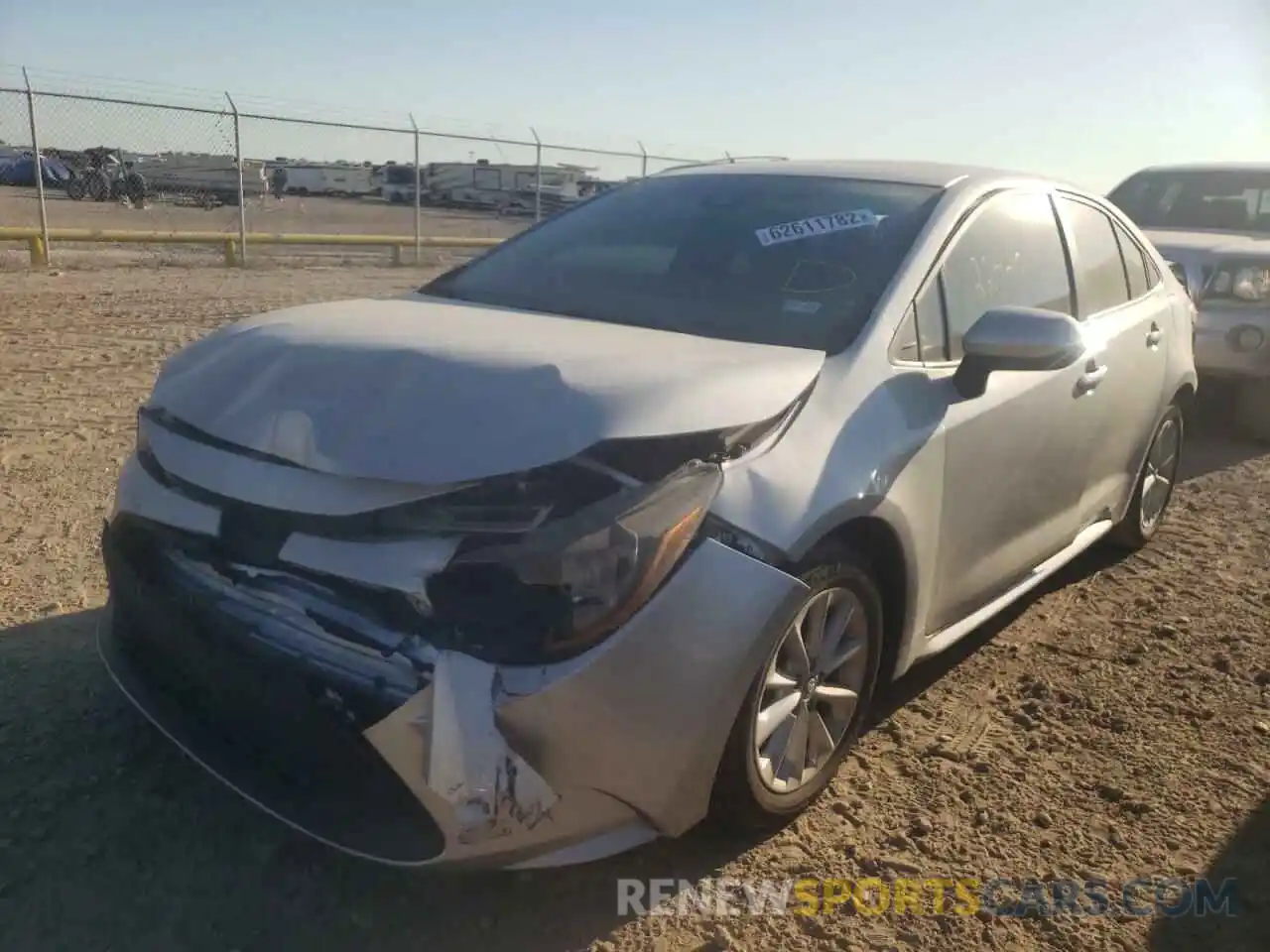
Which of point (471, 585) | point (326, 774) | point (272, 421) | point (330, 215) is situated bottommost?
point (330, 215)

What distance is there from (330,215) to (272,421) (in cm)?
2676

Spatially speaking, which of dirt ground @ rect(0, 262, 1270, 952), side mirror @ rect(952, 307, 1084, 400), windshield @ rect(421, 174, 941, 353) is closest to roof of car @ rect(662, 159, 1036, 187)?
windshield @ rect(421, 174, 941, 353)

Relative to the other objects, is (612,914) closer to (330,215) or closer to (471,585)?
(471,585)

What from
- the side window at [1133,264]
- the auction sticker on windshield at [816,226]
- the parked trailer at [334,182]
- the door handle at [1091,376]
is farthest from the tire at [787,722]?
the parked trailer at [334,182]

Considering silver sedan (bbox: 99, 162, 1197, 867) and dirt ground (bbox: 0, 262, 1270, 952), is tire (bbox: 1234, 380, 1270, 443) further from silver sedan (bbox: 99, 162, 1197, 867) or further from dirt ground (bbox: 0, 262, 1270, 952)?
silver sedan (bbox: 99, 162, 1197, 867)

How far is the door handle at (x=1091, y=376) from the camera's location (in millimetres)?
3689

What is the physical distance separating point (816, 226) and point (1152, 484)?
2426 millimetres

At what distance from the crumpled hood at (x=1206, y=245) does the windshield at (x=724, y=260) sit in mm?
4716

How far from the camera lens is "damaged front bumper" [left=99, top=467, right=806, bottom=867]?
6.54 ft


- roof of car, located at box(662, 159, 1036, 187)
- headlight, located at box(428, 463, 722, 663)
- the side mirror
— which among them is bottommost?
Result: headlight, located at box(428, 463, 722, 663)

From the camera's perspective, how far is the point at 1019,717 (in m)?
3.33

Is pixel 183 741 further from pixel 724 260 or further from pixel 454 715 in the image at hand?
pixel 724 260

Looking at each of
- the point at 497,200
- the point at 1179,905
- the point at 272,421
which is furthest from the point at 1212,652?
the point at 497,200

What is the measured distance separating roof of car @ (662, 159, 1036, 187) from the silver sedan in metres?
0.15
